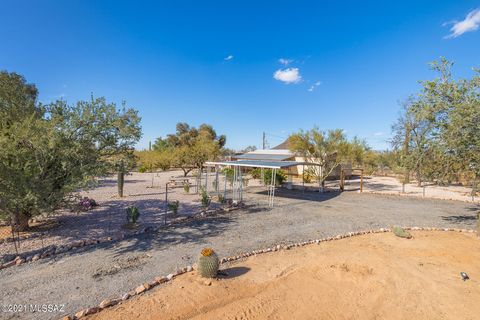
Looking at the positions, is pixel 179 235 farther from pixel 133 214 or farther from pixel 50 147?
pixel 50 147

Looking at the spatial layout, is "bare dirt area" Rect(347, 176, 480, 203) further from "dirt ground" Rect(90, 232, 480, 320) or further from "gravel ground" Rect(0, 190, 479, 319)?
"dirt ground" Rect(90, 232, 480, 320)

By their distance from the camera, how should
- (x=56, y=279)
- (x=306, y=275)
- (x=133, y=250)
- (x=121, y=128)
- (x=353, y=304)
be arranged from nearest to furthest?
(x=353, y=304)
(x=56, y=279)
(x=306, y=275)
(x=133, y=250)
(x=121, y=128)

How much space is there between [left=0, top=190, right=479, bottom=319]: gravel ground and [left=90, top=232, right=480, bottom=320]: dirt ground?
0.84m

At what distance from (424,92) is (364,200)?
29.2 feet

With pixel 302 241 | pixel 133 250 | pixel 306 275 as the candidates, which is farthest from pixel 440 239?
pixel 133 250

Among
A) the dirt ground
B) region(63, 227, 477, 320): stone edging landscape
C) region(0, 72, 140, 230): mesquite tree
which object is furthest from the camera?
region(0, 72, 140, 230): mesquite tree

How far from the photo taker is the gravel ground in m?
5.12

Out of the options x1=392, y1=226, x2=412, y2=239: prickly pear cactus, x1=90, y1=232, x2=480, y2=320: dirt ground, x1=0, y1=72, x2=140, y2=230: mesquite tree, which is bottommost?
x1=90, y1=232, x2=480, y2=320: dirt ground

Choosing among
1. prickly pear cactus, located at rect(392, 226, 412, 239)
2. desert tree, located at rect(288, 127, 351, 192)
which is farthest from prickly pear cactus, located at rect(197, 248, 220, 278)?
desert tree, located at rect(288, 127, 351, 192)

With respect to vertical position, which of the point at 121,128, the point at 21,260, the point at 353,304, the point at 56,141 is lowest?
the point at 353,304

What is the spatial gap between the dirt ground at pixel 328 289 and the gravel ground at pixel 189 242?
0.84 meters

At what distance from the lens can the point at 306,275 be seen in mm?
6176

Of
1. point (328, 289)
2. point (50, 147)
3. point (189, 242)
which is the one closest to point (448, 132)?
point (328, 289)

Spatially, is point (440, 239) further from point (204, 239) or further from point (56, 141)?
point (56, 141)
